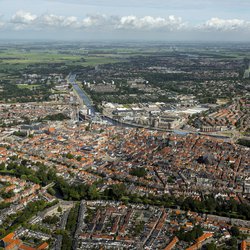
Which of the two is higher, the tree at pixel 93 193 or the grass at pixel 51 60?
the tree at pixel 93 193

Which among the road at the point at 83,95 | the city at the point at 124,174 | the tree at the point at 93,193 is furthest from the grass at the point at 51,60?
the tree at the point at 93,193

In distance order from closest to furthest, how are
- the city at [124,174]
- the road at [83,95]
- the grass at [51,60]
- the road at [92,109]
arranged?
1. the city at [124,174]
2. the road at [92,109]
3. the road at [83,95]
4. the grass at [51,60]

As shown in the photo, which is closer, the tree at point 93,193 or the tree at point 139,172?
the tree at point 93,193

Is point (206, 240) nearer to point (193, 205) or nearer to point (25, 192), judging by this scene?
point (193, 205)

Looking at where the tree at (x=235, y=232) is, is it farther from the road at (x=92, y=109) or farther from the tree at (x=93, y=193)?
the road at (x=92, y=109)

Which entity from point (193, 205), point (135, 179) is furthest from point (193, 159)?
point (193, 205)

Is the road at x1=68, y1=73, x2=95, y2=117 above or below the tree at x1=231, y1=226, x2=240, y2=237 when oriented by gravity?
below

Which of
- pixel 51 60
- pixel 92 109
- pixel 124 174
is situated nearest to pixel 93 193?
pixel 124 174

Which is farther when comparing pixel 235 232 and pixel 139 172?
pixel 139 172

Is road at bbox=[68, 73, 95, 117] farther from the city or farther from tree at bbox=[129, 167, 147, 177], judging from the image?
tree at bbox=[129, 167, 147, 177]

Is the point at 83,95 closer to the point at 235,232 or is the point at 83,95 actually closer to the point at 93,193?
the point at 93,193

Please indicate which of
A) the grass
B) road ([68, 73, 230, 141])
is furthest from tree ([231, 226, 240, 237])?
the grass
